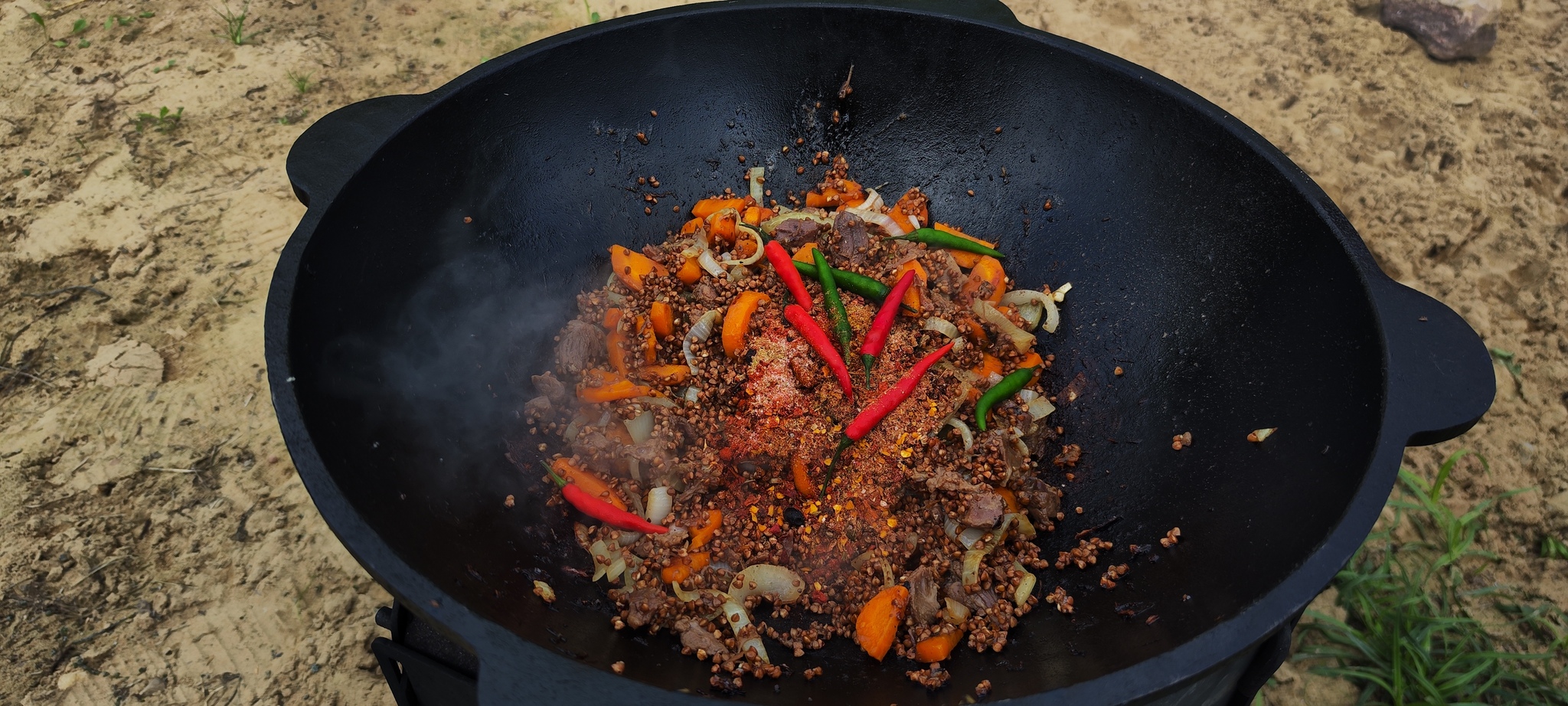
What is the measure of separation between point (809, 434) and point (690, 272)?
964 millimetres

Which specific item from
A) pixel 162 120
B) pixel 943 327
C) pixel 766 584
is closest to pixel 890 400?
pixel 943 327

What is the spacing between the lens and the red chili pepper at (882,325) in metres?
3.54

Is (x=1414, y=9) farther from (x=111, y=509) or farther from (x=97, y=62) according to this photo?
(x=97, y=62)

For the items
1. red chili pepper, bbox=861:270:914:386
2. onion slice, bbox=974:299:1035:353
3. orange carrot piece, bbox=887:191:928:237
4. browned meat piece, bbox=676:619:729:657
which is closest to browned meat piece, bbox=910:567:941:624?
browned meat piece, bbox=676:619:729:657

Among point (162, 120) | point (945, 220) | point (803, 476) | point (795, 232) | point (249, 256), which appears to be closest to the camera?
point (803, 476)

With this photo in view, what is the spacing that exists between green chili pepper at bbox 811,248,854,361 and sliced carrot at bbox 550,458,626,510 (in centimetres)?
114

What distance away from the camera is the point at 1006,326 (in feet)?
11.9

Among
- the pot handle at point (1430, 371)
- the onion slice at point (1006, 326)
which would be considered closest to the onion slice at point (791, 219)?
the onion slice at point (1006, 326)

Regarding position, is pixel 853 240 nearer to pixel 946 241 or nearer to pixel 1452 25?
pixel 946 241

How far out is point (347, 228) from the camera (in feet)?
9.09

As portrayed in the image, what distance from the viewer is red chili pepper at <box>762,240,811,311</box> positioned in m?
3.75

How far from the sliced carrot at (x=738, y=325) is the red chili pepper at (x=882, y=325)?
51 centimetres

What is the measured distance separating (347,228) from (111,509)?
269cm

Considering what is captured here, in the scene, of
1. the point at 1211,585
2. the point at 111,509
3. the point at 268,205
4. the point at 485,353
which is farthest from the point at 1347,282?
the point at 268,205
